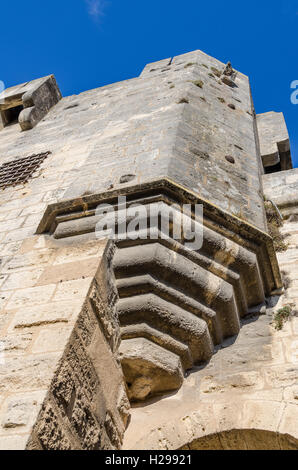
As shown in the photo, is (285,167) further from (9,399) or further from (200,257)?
(9,399)

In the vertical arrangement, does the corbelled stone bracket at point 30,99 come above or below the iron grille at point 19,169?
above

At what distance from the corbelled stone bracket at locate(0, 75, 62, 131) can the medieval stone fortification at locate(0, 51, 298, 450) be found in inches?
141

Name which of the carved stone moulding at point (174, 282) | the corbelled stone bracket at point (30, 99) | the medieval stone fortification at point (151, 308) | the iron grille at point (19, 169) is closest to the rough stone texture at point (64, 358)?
the medieval stone fortification at point (151, 308)

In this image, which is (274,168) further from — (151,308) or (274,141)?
(151,308)

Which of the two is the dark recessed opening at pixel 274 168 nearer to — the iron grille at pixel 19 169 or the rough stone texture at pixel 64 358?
the iron grille at pixel 19 169

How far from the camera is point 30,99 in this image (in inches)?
319

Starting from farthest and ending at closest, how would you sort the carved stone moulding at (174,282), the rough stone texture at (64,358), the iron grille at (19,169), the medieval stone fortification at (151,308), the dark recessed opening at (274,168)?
1. the dark recessed opening at (274,168)
2. the iron grille at (19,169)
3. the carved stone moulding at (174,282)
4. the medieval stone fortification at (151,308)
5. the rough stone texture at (64,358)

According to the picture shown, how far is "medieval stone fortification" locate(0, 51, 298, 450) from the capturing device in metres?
2.42

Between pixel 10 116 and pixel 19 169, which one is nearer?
pixel 19 169

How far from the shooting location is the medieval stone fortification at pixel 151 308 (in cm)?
242

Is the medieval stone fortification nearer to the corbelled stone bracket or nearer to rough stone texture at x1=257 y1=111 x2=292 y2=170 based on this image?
rough stone texture at x1=257 y1=111 x2=292 y2=170

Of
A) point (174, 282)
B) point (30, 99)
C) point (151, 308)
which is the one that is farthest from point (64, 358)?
point (30, 99)

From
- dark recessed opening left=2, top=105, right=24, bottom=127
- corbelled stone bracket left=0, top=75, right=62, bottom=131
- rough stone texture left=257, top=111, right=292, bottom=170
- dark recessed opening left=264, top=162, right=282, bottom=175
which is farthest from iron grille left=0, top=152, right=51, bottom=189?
dark recessed opening left=264, top=162, right=282, bottom=175

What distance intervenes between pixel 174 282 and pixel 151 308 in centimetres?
26
